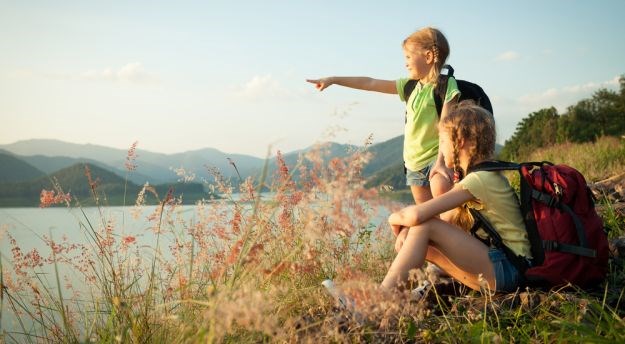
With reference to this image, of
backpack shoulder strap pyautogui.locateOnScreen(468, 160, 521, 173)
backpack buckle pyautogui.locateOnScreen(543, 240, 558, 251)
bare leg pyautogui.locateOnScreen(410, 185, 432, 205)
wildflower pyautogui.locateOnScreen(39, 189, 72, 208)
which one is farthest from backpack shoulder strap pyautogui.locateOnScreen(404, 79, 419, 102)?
wildflower pyautogui.locateOnScreen(39, 189, 72, 208)

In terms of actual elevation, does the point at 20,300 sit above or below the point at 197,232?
below

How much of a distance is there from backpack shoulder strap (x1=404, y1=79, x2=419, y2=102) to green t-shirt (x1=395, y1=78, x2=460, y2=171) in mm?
157

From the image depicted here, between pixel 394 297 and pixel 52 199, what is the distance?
288 cm

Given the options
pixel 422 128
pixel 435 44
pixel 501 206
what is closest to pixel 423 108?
pixel 422 128

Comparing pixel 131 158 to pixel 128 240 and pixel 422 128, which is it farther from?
pixel 422 128

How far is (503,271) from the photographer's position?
264 centimetres

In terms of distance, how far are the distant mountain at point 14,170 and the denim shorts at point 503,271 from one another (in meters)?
114

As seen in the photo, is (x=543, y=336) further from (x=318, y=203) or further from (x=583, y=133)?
(x=583, y=133)

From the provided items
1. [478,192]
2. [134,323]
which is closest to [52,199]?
[134,323]

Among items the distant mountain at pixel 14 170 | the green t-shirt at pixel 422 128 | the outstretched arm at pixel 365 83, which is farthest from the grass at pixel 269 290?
the distant mountain at pixel 14 170

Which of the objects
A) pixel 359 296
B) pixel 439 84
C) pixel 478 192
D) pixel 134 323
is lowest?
pixel 134 323

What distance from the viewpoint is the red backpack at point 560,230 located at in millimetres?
2473

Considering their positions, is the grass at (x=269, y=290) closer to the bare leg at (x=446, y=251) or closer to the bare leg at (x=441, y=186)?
the bare leg at (x=446, y=251)

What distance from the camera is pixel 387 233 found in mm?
4578
